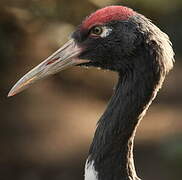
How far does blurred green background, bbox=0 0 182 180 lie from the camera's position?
10633 millimetres

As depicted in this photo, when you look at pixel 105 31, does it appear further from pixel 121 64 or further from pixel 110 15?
pixel 121 64

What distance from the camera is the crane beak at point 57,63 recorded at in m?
6.11

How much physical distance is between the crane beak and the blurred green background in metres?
4.07

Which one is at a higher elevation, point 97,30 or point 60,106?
point 60,106

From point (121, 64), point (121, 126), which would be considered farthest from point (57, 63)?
point (121, 126)

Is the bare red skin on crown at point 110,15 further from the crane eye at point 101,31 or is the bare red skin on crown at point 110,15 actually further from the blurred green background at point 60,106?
the blurred green background at point 60,106

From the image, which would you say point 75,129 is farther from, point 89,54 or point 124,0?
point 89,54

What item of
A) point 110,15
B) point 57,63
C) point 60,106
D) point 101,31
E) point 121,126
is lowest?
point 121,126

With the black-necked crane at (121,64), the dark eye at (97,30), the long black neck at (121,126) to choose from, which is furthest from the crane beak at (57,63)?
the long black neck at (121,126)

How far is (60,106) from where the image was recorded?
12617 mm

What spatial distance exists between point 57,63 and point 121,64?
528mm

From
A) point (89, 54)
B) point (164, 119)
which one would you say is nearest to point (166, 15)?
point (164, 119)

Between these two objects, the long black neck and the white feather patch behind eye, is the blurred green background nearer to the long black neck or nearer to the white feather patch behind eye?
the white feather patch behind eye

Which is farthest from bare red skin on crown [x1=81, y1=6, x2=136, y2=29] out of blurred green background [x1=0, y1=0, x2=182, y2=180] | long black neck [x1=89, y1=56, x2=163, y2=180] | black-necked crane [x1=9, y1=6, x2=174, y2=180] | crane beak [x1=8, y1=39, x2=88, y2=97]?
blurred green background [x1=0, y1=0, x2=182, y2=180]
